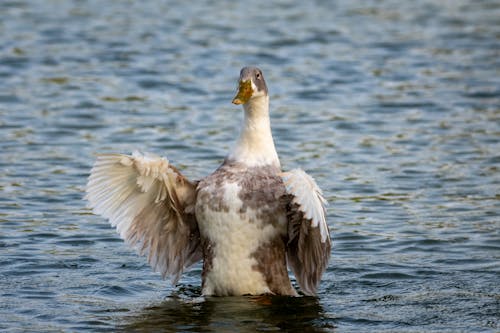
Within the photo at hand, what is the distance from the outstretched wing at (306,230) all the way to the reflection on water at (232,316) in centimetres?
23

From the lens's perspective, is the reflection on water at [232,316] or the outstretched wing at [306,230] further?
the reflection on water at [232,316]

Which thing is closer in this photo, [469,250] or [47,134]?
[469,250]

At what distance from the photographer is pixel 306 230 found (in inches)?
303

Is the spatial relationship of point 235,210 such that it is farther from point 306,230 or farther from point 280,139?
point 280,139

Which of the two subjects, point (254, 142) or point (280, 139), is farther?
point (280, 139)

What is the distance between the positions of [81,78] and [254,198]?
7519 mm

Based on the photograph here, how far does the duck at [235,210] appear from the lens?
7.66m

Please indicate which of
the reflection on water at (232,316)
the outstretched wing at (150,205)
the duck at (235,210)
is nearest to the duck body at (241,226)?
the duck at (235,210)

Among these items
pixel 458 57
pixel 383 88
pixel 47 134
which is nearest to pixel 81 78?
pixel 47 134

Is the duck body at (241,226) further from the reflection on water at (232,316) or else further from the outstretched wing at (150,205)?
the outstretched wing at (150,205)

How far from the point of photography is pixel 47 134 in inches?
489

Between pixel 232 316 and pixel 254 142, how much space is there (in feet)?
3.94

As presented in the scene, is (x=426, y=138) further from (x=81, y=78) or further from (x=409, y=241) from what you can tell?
(x=81, y=78)

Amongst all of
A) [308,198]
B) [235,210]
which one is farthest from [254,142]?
[308,198]
